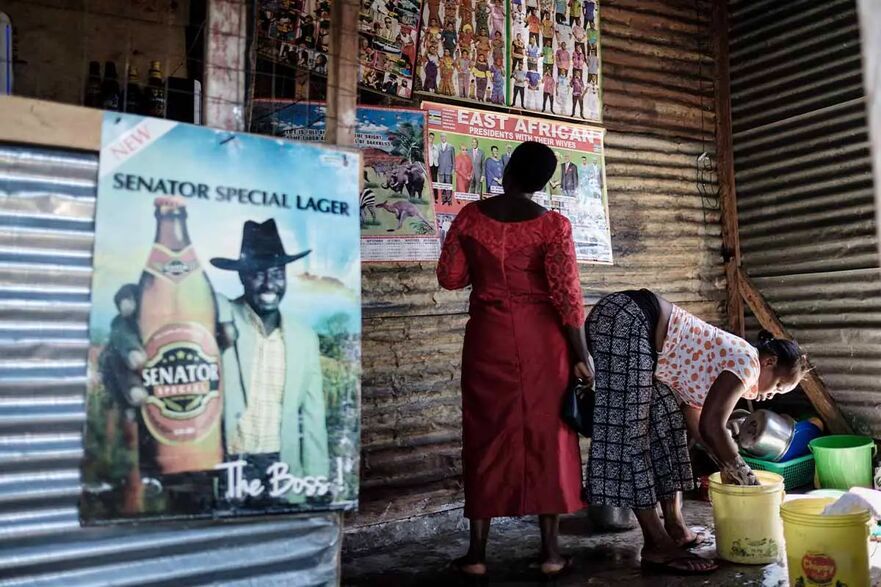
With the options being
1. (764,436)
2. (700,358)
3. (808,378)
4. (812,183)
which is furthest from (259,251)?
(812,183)

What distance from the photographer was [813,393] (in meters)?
5.68

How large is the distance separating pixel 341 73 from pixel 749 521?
2872mm

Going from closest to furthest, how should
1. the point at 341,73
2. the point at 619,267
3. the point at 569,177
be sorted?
the point at 341,73
the point at 569,177
the point at 619,267

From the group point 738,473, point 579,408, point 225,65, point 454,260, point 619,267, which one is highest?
point 225,65

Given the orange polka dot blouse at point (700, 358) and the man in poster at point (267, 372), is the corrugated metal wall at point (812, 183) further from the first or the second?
the man in poster at point (267, 372)

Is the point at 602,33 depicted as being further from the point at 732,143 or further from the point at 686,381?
the point at 686,381

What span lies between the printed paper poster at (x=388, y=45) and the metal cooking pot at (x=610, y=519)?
9.51 feet

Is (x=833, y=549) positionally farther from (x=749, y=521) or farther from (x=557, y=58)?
(x=557, y=58)

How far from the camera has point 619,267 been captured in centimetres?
562

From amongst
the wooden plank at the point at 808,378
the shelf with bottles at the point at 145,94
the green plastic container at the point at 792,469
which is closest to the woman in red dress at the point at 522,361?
the shelf with bottles at the point at 145,94

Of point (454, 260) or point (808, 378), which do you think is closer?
point (454, 260)

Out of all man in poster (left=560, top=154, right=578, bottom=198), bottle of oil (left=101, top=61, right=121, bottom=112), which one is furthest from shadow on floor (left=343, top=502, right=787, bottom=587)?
bottle of oil (left=101, top=61, right=121, bottom=112)

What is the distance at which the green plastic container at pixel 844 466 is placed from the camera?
4930 mm

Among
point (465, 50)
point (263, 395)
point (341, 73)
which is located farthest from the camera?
point (465, 50)
